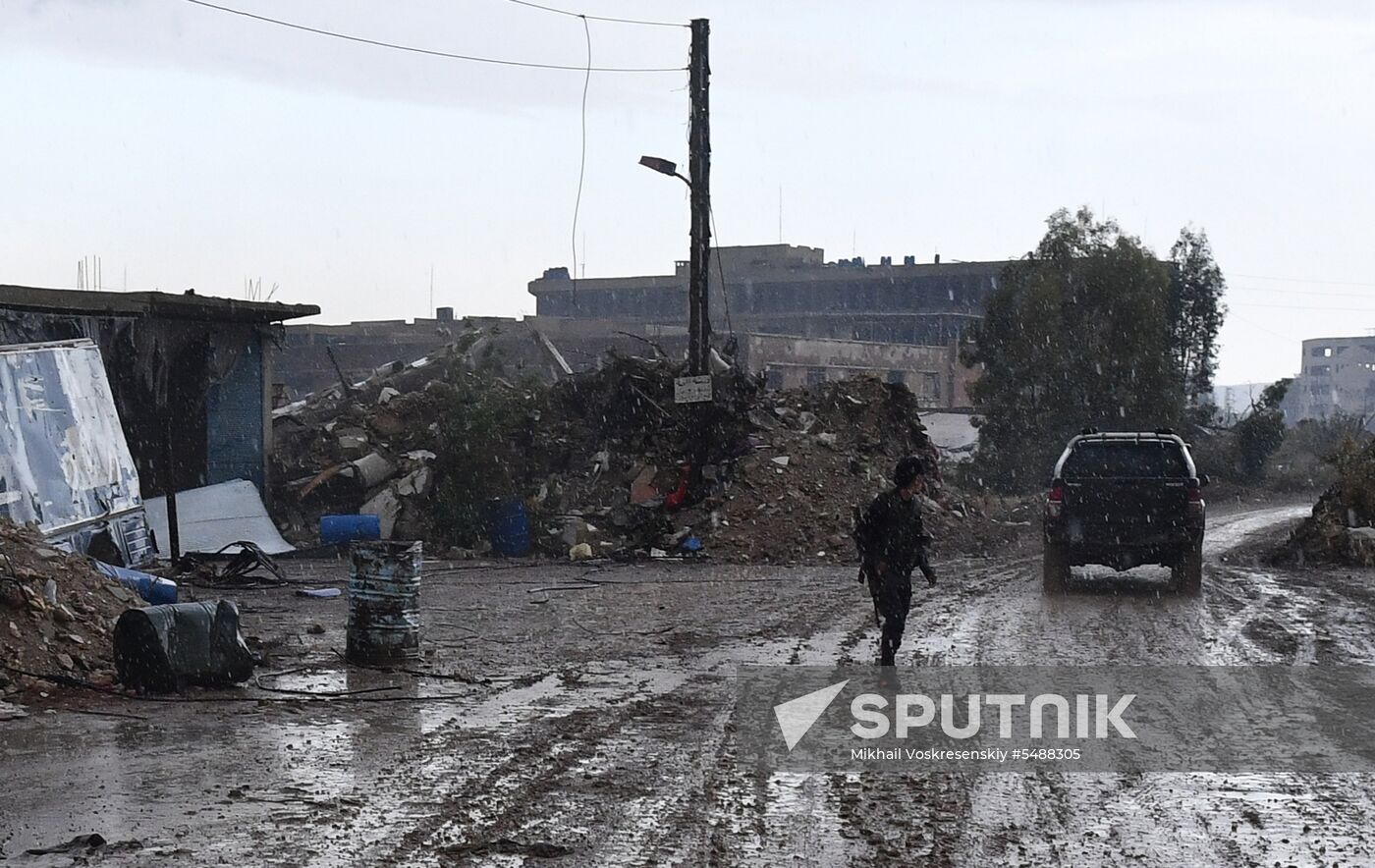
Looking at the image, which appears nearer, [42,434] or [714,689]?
[714,689]

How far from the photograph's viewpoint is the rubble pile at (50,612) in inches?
402

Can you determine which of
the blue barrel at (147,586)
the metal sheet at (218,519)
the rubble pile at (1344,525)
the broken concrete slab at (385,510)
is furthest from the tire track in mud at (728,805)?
the broken concrete slab at (385,510)

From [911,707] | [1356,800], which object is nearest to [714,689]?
[911,707]

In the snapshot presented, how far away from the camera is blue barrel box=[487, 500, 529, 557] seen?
23.6 metres

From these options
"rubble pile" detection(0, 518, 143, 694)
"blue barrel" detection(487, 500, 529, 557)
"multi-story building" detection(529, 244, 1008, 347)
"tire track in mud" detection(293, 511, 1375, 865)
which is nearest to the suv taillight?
"tire track in mud" detection(293, 511, 1375, 865)

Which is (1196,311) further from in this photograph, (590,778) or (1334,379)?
(1334,379)

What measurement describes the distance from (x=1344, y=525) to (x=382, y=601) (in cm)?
1676

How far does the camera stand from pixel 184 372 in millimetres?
23484

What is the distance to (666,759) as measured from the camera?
7703 millimetres

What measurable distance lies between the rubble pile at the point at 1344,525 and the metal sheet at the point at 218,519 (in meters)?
16.1

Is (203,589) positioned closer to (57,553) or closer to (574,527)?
(57,553)

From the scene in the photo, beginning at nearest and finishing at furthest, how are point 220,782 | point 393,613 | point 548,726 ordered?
1. point 220,782
2. point 548,726
3. point 393,613

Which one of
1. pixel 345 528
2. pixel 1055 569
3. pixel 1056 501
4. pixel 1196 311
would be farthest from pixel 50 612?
pixel 1196 311

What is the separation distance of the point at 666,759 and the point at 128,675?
14.9 ft
